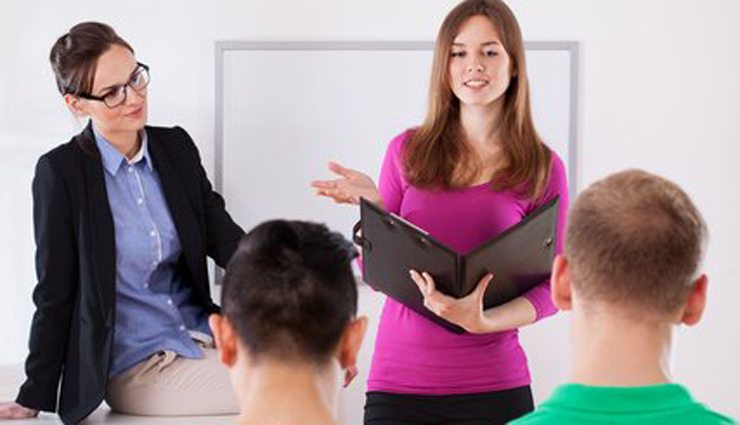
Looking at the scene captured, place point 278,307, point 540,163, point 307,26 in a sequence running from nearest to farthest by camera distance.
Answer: point 278,307, point 540,163, point 307,26

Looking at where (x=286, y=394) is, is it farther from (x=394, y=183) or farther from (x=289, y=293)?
(x=394, y=183)

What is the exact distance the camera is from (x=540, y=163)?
2.62 meters

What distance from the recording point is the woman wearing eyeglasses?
283 centimetres

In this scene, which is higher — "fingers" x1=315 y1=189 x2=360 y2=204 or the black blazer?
"fingers" x1=315 y1=189 x2=360 y2=204

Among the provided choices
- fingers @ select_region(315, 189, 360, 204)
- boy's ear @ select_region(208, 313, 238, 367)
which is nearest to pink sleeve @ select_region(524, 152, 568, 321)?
fingers @ select_region(315, 189, 360, 204)

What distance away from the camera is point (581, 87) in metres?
3.51

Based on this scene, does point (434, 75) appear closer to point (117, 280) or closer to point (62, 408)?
point (117, 280)

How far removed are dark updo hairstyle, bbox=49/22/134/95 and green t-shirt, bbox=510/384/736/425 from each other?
1.69 m

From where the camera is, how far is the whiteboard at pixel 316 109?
345 cm

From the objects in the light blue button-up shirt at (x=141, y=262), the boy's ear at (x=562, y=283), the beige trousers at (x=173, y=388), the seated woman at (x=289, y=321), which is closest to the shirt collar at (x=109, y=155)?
the light blue button-up shirt at (x=141, y=262)

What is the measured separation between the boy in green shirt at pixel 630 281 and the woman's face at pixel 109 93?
59.9 inches

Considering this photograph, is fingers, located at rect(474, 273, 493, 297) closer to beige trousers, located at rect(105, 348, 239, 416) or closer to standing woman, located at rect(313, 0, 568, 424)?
standing woman, located at rect(313, 0, 568, 424)

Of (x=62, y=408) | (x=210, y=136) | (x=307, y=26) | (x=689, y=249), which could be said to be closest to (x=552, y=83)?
(x=307, y=26)

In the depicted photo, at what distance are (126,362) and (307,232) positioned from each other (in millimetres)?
1436
